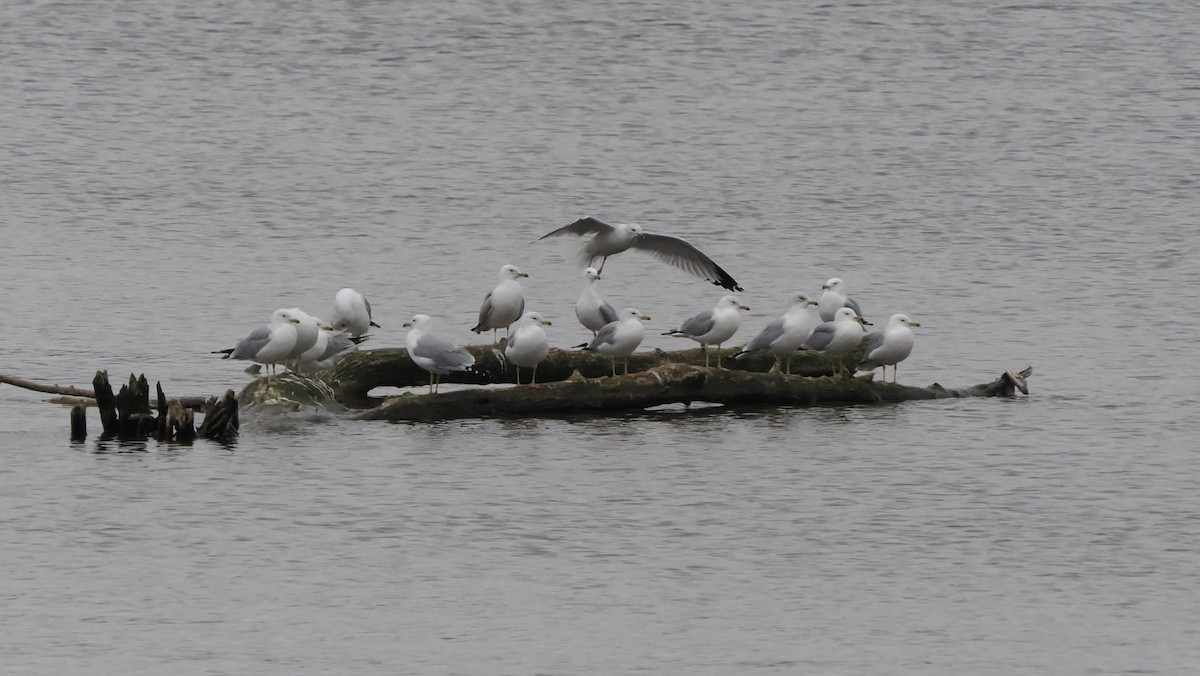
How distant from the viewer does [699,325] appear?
23.4 meters

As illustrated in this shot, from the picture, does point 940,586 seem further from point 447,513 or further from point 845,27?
point 845,27

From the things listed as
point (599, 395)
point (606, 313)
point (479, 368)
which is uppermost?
point (606, 313)

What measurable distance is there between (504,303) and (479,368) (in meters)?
0.82

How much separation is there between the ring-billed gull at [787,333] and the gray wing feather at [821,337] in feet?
0.26

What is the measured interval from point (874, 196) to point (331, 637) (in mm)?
33373

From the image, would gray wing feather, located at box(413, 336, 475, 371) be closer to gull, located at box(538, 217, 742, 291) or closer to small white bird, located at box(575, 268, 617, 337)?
small white bird, located at box(575, 268, 617, 337)

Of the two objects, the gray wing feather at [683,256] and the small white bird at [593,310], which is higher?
the gray wing feather at [683,256]

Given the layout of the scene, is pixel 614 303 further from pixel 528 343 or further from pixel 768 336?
pixel 528 343

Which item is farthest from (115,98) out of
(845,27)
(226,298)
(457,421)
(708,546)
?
(708,546)

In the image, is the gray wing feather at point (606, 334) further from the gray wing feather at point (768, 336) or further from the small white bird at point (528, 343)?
the gray wing feather at point (768, 336)

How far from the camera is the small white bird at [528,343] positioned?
2245 cm

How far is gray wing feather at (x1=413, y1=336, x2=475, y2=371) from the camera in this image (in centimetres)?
Result: 2223

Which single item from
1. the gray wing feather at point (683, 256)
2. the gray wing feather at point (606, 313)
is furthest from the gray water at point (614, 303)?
the gray wing feather at point (683, 256)

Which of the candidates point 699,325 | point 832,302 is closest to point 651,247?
point 832,302
